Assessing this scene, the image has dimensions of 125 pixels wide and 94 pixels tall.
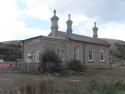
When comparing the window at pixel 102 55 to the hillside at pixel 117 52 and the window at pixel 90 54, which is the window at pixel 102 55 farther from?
the hillside at pixel 117 52

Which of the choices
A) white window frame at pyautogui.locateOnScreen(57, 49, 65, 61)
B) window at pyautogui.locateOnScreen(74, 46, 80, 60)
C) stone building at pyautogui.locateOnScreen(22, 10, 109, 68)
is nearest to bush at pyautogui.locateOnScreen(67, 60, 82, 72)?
stone building at pyautogui.locateOnScreen(22, 10, 109, 68)

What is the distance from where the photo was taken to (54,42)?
4325cm

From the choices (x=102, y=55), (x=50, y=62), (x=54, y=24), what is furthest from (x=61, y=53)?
(x=102, y=55)

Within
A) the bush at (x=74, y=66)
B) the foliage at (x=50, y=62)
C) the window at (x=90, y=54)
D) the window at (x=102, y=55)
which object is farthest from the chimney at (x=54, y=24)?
the window at (x=102, y=55)

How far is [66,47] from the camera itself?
147 ft

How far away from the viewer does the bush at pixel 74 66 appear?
41594mm

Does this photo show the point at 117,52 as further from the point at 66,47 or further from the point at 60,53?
the point at 60,53

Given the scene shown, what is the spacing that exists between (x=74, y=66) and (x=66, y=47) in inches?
150

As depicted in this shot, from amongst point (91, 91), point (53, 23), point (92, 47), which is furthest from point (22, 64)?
point (91, 91)

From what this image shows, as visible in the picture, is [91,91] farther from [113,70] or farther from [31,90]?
[113,70]

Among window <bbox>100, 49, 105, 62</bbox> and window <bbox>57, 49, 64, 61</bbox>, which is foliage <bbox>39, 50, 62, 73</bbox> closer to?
window <bbox>57, 49, 64, 61</bbox>

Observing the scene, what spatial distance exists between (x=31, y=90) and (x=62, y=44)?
29205 mm

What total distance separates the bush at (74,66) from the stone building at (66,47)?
5.92 ft

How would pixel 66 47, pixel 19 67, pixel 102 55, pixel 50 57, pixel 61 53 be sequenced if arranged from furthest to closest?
pixel 102 55 < pixel 66 47 < pixel 61 53 < pixel 19 67 < pixel 50 57
